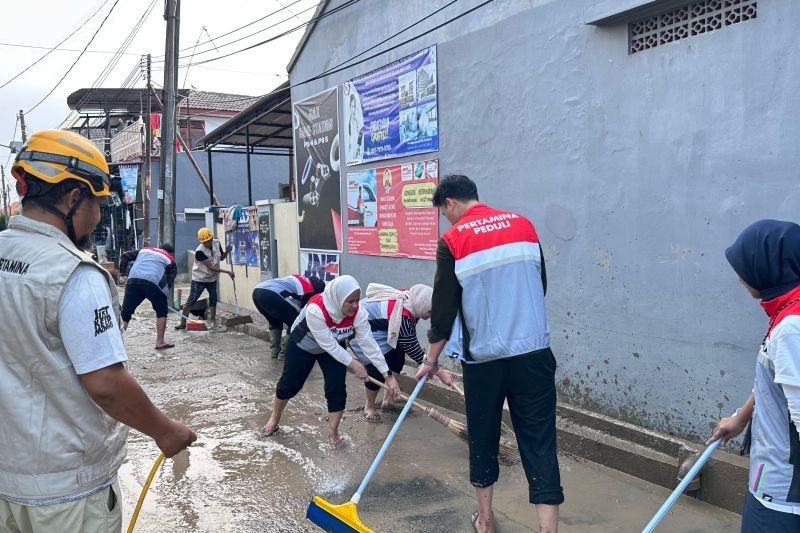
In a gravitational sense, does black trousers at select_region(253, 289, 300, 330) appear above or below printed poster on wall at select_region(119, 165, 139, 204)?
below

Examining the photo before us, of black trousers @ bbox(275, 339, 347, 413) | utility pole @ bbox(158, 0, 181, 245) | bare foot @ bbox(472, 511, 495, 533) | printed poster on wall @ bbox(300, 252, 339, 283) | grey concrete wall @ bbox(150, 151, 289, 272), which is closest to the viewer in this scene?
bare foot @ bbox(472, 511, 495, 533)

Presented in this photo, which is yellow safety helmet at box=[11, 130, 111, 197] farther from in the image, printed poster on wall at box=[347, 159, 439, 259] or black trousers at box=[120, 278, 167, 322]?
black trousers at box=[120, 278, 167, 322]

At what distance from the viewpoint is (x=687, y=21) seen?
4.25 meters

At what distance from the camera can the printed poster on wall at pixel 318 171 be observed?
8.59m

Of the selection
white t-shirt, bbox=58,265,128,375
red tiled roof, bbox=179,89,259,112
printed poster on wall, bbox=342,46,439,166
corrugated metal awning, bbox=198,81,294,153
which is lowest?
white t-shirt, bbox=58,265,128,375

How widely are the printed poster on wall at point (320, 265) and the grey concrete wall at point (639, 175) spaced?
3.19 m

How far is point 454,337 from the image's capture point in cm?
333

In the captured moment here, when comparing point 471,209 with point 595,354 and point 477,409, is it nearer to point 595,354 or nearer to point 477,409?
point 477,409

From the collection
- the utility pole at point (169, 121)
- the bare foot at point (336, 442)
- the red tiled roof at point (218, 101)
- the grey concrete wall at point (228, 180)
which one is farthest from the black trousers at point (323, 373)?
the red tiled roof at point (218, 101)

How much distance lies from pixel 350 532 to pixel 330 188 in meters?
5.99

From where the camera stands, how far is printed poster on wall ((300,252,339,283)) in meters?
8.81

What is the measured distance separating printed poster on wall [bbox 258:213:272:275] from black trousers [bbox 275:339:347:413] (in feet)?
19.2

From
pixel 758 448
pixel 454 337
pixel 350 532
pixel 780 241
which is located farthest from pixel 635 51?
pixel 350 532

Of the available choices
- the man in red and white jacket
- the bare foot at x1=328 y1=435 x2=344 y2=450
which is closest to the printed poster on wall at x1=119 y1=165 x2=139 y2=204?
the bare foot at x1=328 y1=435 x2=344 y2=450
